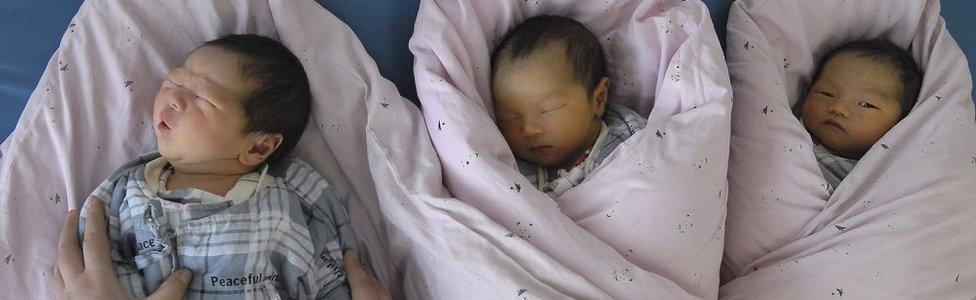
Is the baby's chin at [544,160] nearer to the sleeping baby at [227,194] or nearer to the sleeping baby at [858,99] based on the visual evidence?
the sleeping baby at [227,194]

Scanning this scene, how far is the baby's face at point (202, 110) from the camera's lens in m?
1.10

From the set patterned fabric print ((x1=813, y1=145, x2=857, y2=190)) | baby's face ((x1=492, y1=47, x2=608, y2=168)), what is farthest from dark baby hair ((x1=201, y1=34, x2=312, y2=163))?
patterned fabric print ((x1=813, y1=145, x2=857, y2=190))

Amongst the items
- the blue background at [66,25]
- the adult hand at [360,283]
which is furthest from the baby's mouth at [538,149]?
the adult hand at [360,283]

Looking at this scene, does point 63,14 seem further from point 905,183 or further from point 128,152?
point 905,183

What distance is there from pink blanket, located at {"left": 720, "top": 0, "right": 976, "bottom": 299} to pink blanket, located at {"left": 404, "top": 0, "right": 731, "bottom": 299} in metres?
0.11

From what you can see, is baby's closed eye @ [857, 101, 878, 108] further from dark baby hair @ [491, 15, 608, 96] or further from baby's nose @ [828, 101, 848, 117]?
dark baby hair @ [491, 15, 608, 96]

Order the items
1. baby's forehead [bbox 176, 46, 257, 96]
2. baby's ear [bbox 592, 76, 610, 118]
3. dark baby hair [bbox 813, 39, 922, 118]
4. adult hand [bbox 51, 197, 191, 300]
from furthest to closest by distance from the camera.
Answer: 1. dark baby hair [bbox 813, 39, 922, 118]
2. baby's ear [bbox 592, 76, 610, 118]
3. baby's forehead [bbox 176, 46, 257, 96]
4. adult hand [bbox 51, 197, 191, 300]

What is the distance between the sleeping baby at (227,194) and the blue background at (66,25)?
0.50ft

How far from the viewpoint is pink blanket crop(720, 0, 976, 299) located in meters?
1.23

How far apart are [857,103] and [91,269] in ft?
4.02

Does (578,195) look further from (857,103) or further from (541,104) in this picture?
(857,103)

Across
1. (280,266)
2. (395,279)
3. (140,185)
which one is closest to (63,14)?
(140,185)

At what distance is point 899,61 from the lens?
1444mm

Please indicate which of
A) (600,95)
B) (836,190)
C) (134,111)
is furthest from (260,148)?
(836,190)
